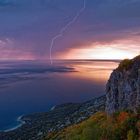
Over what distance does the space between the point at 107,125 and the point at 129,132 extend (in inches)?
281

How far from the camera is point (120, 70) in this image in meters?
56.5

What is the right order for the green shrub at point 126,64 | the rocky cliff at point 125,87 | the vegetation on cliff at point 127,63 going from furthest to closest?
the green shrub at point 126,64
the vegetation on cliff at point 127,63
the rocky cliff at point 125,87

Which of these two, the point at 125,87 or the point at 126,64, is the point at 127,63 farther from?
the point at 125,87

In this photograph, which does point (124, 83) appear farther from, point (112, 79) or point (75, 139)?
point (75, 139)

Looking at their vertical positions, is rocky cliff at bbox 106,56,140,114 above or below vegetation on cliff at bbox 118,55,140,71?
below

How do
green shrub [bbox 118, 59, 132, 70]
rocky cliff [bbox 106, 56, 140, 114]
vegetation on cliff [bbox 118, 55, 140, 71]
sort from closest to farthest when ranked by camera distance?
rocky cliff [bbox 106, 56, 140, 114] < vegetation on cliff [bbox 118, 55, 140, 71] < green shrub [bbox 118, 59, 132, 70]

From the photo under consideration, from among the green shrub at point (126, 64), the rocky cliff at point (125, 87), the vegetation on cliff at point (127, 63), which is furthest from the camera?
the green shrub at point (126, 64)

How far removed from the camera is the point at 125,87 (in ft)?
180

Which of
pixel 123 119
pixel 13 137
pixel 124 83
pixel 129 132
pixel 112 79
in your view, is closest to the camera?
pixel 129 132

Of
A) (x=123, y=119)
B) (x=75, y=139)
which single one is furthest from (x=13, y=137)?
(x=123, y=119)

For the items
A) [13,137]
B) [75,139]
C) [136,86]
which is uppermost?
[136,86]

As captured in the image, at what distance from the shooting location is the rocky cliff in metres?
51.9

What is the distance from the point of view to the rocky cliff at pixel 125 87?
170 ft

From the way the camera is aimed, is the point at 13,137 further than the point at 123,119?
Yes
